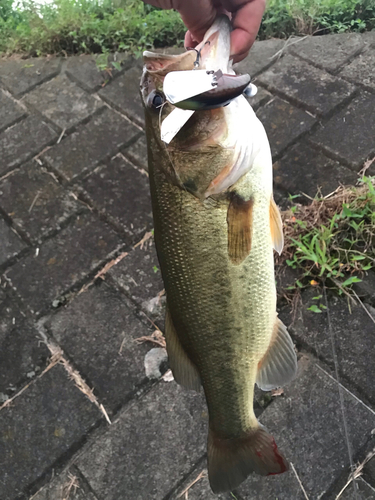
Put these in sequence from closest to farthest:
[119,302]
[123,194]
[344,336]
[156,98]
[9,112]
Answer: [156,98] < [344,336] < [119,302] < [123,194] < [9,112]

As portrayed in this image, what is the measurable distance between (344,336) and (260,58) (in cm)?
252

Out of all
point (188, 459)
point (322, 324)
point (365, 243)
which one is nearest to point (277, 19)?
point (365, 243)

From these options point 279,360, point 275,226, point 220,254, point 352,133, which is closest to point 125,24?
point 352,133

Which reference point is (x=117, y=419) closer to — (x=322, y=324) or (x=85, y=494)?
(x=85, y=494)

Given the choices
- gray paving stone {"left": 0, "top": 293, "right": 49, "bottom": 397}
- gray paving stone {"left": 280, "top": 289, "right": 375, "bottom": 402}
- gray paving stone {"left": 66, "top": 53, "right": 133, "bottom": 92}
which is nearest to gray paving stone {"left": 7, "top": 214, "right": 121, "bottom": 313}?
gray paving stone {"left": 0, "top": 293, "right": 49, "bottom": 397}

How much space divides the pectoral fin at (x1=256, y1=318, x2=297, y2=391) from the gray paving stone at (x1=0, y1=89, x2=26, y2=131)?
10.1ft

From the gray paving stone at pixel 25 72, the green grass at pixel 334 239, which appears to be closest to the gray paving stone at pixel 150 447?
the green grass at pixel 334 239

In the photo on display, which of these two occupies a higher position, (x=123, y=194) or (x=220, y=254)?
(x=220, y=254)

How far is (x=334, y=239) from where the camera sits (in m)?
2.72

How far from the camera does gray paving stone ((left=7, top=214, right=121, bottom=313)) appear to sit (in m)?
3.00

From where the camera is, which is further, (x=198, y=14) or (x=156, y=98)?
(x=198, y=14)

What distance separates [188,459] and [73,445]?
2.08 feet

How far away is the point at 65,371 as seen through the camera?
269 centimetres

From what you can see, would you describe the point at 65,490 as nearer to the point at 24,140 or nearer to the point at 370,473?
the point at 370,473
